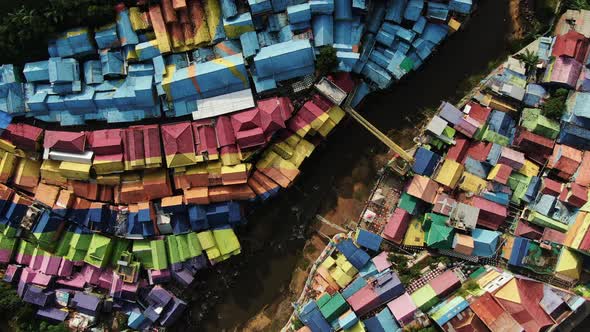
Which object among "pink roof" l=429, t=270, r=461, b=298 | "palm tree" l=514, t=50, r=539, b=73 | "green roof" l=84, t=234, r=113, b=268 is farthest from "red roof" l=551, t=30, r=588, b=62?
"green roof" l=84, t=234, r=113, b=268

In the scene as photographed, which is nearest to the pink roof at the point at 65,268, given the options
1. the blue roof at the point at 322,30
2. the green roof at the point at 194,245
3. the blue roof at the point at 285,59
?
the green roof at the point at 194,245

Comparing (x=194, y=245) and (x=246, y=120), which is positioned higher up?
(x=246, y=120)

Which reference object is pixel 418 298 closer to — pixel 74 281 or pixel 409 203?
pixel 409 203

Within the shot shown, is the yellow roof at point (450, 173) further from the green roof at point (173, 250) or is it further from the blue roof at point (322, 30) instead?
the green roof at point (173, 250)

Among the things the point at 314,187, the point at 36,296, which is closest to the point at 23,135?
the point at 36,296

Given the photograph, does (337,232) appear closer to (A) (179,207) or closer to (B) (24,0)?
(A) (179,207)

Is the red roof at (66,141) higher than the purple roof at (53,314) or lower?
higher

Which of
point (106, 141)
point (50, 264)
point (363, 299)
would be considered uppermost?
point (106, 141)

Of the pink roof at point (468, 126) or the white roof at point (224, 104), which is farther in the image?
the pink roof at point (468, 126)
